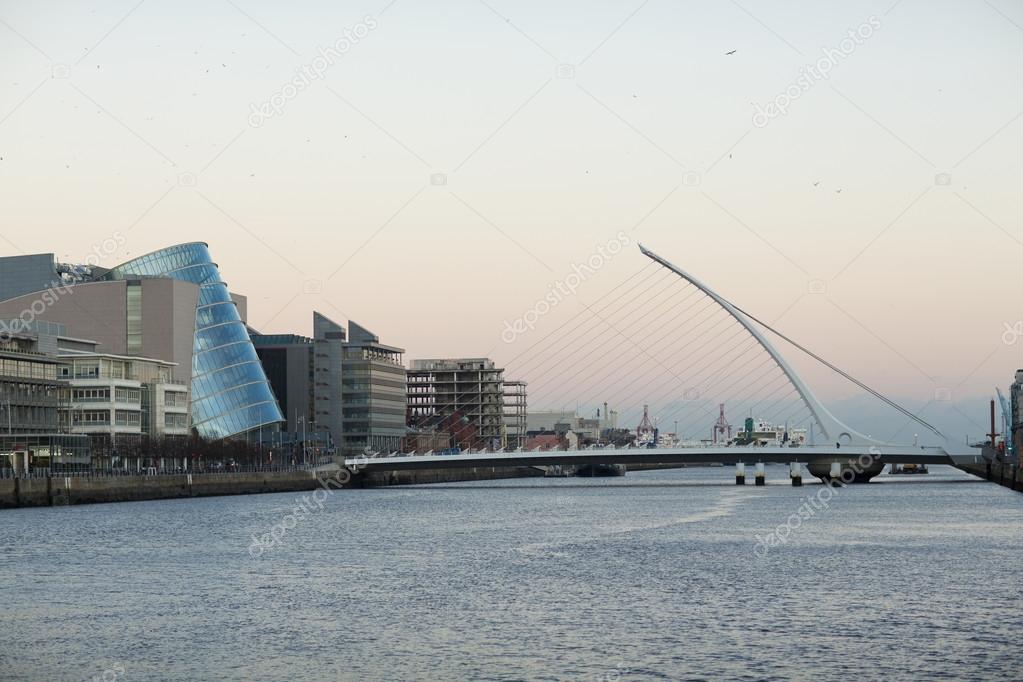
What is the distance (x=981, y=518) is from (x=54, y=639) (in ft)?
146

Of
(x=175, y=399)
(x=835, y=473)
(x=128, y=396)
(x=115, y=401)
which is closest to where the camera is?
(x=835, y=473)

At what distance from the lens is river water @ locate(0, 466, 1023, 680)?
25312mm

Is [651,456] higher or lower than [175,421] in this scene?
lower

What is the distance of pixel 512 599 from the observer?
33812 millimetres

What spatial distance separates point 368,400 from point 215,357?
143 feet

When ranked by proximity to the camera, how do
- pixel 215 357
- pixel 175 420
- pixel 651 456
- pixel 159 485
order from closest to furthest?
pixel 159 485, pixel 651 456, pixel 175 420, pixel 215 357

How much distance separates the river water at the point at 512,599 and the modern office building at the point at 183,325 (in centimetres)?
6809

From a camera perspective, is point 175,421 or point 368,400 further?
point 368,400

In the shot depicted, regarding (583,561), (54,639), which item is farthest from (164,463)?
(54,639)

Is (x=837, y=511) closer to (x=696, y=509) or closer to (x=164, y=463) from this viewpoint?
(x=696, y=509)

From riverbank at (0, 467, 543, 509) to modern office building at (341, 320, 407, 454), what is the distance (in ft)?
158

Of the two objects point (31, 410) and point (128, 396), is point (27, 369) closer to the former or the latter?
point (31, 410)

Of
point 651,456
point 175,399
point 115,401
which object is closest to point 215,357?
point 175,399

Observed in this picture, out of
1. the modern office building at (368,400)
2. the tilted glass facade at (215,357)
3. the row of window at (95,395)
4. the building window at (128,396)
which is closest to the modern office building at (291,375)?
the modern office building at (368,400)
